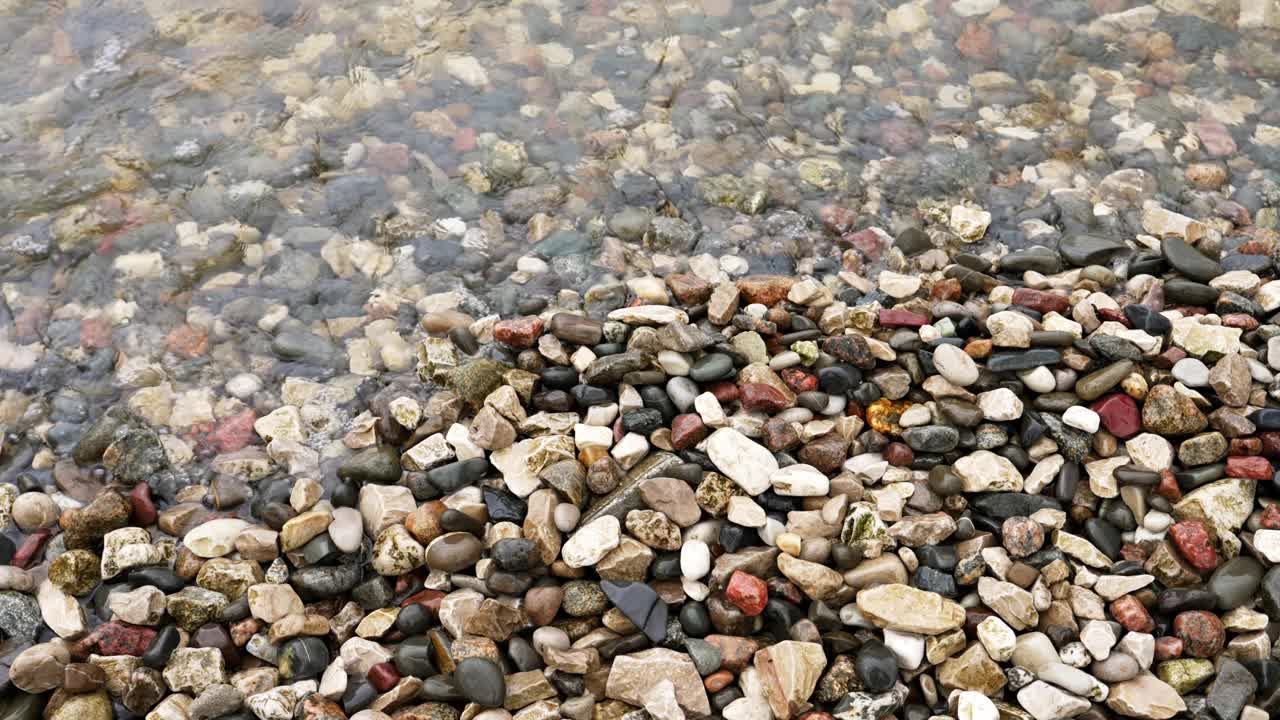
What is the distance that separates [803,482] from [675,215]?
1601 millimetres

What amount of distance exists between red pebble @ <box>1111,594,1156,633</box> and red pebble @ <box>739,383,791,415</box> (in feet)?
3.63

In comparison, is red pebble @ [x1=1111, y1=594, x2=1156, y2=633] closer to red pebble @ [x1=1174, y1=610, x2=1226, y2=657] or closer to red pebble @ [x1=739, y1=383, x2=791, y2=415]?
red pebble @ [x1=1174, y1=610, x2=1226, y2=657]

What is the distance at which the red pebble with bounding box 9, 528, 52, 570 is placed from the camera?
2967mm

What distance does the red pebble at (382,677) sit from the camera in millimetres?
2641

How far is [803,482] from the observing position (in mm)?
2922

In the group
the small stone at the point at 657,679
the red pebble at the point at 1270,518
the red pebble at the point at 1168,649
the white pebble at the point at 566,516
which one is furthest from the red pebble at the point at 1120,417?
the white pebble at the point at 566,516

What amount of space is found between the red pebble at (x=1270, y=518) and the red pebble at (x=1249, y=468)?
97mm

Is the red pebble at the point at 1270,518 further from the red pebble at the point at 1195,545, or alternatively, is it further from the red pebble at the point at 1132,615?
the red pebble at the point at 1132,615

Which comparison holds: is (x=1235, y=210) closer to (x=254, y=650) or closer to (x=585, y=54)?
(x=585, y=54)

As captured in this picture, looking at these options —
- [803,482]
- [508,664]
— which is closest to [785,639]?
[803,482]

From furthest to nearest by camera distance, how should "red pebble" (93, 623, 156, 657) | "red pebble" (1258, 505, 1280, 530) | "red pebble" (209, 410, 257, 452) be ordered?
"red pebble" (209, 410, 257, 452), "red pebble" (1258, 505, 1280, 530), "red pebble" (93, 623, 156, 657)

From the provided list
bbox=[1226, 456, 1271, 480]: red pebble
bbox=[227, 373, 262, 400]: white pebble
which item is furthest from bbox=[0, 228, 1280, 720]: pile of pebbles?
bbox=[227, 373, 262, 400]: white pebble

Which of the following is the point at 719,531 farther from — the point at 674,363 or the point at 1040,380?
the point at 1040,380

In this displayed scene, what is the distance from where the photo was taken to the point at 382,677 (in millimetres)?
2643
